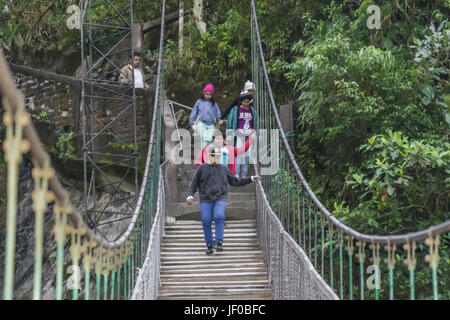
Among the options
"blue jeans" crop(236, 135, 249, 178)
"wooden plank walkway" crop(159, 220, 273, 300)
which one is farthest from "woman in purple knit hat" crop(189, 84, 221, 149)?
"wooden plank walkway" crop(159, 220, 273, 300)

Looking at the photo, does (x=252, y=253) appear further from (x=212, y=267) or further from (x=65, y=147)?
(x=65, y=147)

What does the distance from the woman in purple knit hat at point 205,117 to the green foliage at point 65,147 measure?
3815 mm

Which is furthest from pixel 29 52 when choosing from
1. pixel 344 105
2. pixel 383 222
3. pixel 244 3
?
pixel 383 222

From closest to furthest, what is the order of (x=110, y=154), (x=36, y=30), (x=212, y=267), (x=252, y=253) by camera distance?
(x=212, y=267) < (x=252, y=253) < (x=110, y=154) < (x=36, y=30)

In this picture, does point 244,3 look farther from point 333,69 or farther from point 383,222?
point 383,222

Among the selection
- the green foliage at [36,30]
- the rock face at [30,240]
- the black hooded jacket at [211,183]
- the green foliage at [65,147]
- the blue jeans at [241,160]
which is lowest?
the rock face at [30,240]

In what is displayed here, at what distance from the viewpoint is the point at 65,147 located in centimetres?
1052

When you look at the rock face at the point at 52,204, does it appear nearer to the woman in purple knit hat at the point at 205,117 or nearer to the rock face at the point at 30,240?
the rock face at the point at 30,240

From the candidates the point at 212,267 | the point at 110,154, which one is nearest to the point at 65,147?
the point at 110,154

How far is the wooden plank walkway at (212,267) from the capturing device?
511 centimetres

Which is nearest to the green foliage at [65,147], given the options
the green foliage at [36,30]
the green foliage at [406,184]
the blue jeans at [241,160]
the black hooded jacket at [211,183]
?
the green foliage at [36,30]

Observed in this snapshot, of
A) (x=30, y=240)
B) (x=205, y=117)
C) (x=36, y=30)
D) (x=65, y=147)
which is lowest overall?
(x=30, y=240)

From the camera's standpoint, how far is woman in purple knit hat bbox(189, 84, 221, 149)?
709cm

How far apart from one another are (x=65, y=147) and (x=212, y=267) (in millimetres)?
5655
